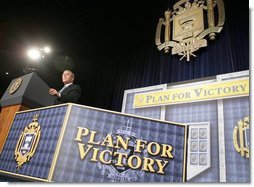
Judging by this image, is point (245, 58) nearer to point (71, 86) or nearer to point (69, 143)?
point (71, 86)

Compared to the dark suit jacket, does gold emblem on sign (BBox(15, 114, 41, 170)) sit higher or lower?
lower

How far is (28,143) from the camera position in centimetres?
146

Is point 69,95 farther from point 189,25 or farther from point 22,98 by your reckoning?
point 189,25

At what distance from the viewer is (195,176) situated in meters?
2.60

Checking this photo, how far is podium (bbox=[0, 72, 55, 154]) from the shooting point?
1.82 m

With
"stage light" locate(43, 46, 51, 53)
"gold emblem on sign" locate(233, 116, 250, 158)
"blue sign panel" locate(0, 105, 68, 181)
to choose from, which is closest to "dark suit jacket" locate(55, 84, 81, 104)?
"blue sign panel" locate(0, 105, 68, 181)

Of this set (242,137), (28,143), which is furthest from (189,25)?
(28,143)

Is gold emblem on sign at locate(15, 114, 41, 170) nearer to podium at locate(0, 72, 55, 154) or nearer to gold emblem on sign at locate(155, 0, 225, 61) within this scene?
podium at locate(0, 72, 55, 154)

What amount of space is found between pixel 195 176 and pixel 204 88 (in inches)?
43.2

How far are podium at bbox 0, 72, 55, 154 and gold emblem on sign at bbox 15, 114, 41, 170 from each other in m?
0.33

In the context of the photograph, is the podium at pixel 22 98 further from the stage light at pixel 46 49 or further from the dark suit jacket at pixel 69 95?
the stage light at pixel 46 49

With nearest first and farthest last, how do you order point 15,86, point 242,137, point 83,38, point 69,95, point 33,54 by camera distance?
point 69,95 < point 15,86 < point 242,137 < point 33,54 < point 83,38

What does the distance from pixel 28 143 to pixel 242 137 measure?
2.14 meters

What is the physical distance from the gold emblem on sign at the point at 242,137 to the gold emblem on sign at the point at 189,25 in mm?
1181
